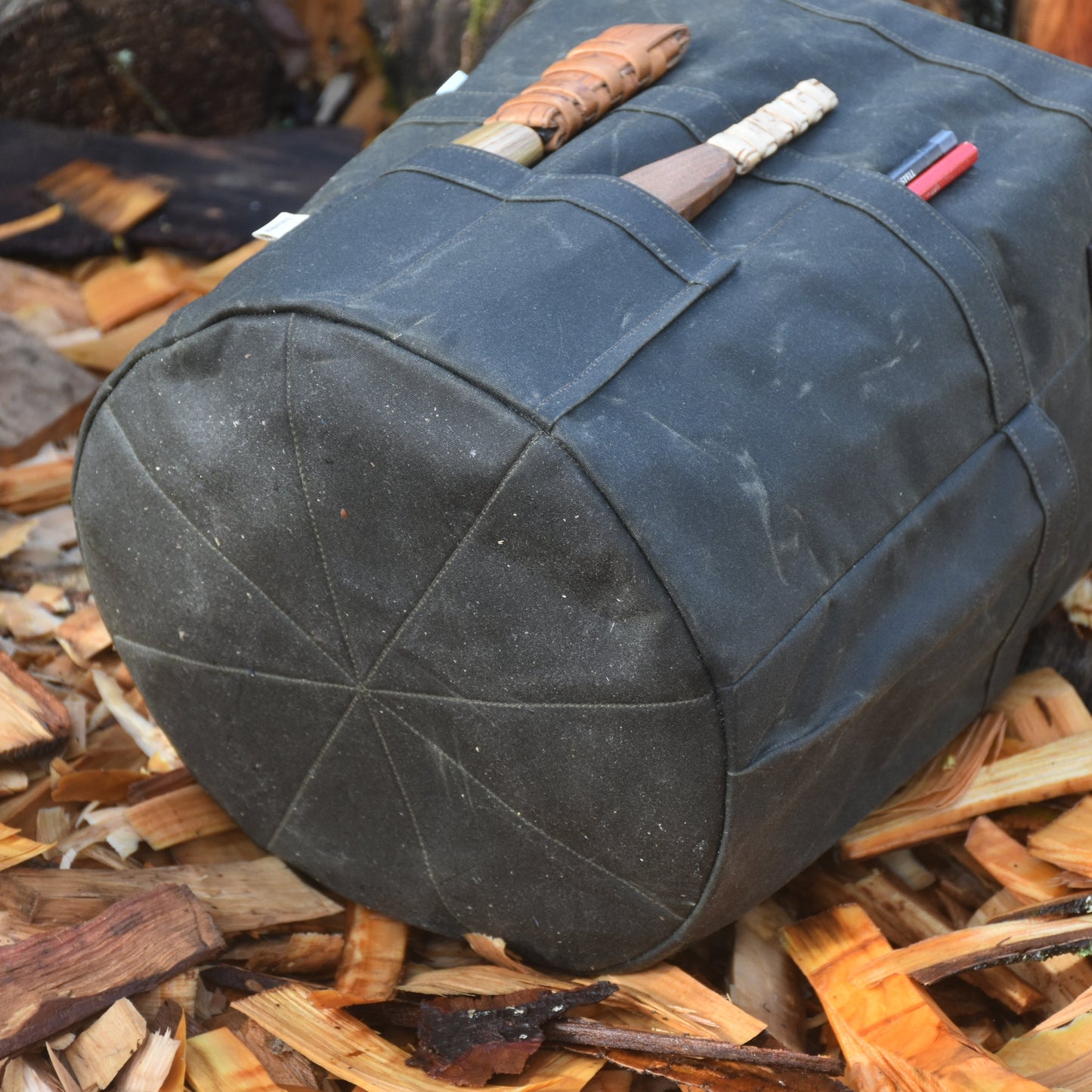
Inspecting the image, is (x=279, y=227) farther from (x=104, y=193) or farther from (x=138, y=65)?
(x=138, y=65)

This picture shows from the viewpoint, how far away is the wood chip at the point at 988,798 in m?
2.00

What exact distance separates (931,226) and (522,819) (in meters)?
1.00

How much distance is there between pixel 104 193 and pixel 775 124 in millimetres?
2079

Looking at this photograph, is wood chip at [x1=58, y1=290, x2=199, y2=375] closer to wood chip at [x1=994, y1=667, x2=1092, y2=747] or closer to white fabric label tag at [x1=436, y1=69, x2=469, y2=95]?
white fabric label tag at [x1=436, y1=69, x2=469, y2=95]

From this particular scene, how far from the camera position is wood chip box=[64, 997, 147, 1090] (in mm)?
1616

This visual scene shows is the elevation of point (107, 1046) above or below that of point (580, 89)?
below

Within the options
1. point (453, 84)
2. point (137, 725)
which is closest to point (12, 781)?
point (137, 725)

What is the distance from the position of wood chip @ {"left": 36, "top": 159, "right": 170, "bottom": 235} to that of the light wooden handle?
191cm

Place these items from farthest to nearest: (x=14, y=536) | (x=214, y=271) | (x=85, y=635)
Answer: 1. (x=214, y=271)
2. (x=14, y=536)
3. (x=85, y=635)

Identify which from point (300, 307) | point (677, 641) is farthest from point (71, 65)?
point (677, 641)

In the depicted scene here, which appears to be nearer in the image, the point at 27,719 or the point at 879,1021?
the point at 879,1021

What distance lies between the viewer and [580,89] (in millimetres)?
1833

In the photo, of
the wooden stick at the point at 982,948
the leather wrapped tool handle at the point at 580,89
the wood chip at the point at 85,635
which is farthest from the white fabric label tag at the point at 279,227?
the wooden stick at the point at 982,948

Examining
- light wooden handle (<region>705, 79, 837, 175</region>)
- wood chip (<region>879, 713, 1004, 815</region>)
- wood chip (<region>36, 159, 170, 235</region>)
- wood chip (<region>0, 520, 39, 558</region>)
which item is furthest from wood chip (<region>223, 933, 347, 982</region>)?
wood chip (<region>36, 159, 170, 235</region>)
